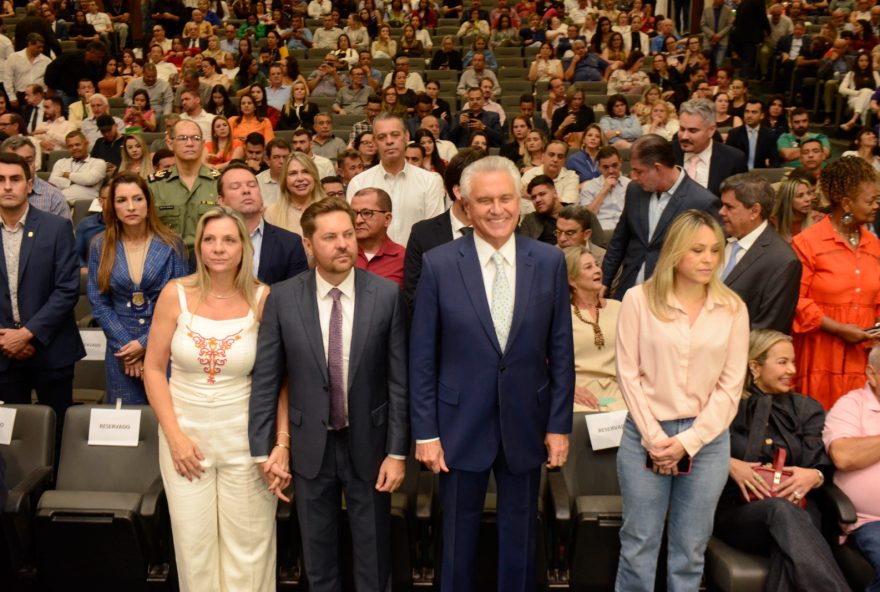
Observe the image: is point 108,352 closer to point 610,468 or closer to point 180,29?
point 610,468

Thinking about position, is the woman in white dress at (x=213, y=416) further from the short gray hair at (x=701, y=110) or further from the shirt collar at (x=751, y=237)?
the short gray hair at (x=701, y=110)

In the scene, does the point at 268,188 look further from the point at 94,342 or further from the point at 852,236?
the point at 852,236

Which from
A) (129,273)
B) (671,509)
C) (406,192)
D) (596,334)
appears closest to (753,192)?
(596,334)

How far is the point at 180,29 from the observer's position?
1307cm

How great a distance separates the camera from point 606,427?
124 inches

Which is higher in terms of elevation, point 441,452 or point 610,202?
point 610,202

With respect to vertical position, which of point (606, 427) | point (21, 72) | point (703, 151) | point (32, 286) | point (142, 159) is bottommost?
point (606, 427)

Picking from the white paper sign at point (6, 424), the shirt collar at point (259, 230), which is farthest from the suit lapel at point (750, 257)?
the white paper sign at point (6, 424)

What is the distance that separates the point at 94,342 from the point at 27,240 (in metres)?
0.62

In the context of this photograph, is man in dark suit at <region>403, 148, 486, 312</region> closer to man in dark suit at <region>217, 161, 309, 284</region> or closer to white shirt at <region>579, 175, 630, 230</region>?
man in dark suit at <region>217, 161, 309, 284</region>

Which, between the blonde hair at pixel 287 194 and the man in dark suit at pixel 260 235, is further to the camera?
the blonde hair at pixel 287 194

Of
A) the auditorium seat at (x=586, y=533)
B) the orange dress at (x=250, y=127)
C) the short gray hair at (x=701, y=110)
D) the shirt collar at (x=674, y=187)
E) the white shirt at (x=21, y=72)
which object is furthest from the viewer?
the white shirt at (x=21, y=72)

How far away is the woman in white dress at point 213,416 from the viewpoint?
264 cm

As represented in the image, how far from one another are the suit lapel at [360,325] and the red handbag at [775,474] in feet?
4.42
